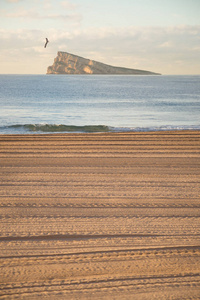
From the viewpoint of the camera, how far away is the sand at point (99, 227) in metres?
1.64

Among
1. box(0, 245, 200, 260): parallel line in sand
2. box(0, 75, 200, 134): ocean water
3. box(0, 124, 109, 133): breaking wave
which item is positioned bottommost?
box(0, 245, 200, 260): parallel line in sand

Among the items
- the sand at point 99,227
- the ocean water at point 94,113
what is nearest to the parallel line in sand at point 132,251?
the sand at point 99,227

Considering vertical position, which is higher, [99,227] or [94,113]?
[94,113]

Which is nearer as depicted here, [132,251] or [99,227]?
[132,251]

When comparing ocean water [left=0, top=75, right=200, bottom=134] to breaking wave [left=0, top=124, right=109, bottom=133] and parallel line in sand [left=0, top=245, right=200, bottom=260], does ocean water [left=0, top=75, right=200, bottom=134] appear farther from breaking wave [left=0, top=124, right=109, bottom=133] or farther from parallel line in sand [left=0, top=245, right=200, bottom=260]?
parallel line in sand [left=0, top=245, right=200, bottom=260]

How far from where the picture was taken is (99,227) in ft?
7.26

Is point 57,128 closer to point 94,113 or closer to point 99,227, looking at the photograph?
point 94,113

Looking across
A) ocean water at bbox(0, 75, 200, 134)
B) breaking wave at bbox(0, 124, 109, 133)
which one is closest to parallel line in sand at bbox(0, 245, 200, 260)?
ocean water at bbox(0, 75, 200, 134)

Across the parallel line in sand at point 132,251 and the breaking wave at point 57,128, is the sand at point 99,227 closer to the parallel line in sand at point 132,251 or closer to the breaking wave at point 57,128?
the parallel line in sand at point 132,251

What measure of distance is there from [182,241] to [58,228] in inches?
31.8

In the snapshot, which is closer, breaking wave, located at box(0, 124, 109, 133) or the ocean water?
breaking wave, located at box(0, 124, 109, 133)

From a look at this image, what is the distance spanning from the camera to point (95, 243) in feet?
6.63

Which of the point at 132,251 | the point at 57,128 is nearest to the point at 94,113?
the point at 57,128

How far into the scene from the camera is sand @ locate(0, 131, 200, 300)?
1640 millimetres
